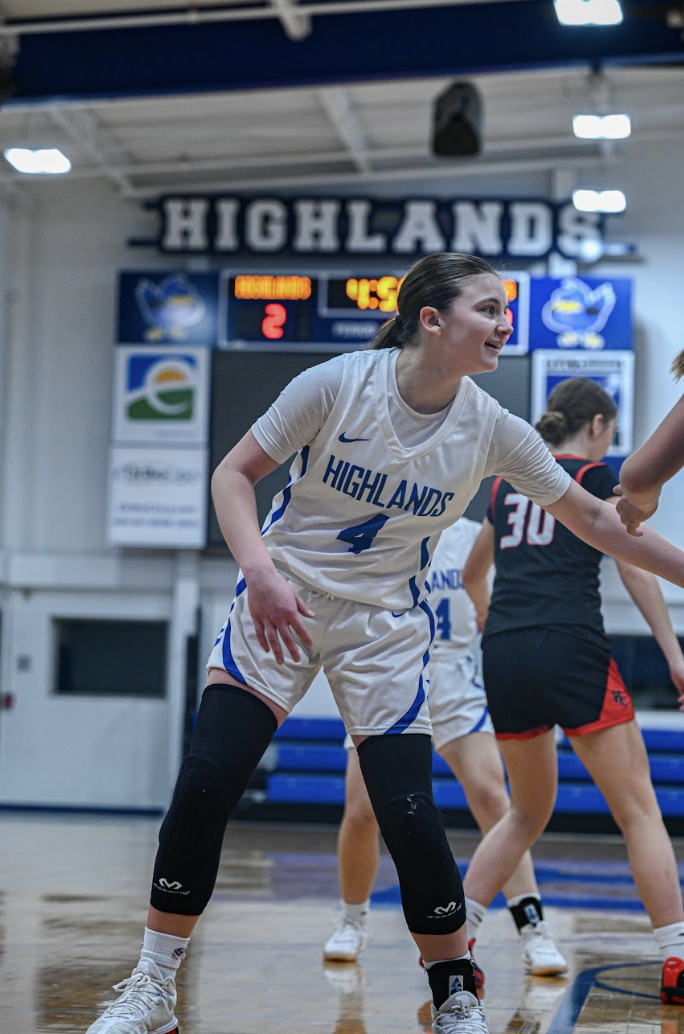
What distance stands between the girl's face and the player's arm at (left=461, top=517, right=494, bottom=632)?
140 centimetres

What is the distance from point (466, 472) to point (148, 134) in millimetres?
10167

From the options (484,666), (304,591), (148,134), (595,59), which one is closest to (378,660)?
(304,591)

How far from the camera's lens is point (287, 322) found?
1172 centimetres

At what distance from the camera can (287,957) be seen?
425 cm

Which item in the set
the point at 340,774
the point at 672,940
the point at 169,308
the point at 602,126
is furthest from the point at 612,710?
the point at 169,308

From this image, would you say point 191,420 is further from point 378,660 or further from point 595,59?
point 378,660

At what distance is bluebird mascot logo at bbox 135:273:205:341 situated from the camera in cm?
1205

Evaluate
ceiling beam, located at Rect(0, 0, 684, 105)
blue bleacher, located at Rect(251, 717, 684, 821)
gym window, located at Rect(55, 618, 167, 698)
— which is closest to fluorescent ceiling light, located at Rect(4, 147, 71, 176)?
ceiling beam, located at Rect(0, 0, 684, 105)

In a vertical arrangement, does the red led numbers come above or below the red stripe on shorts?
above

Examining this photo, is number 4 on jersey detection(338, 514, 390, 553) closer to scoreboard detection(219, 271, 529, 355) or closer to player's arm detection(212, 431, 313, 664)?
player's arm detection(212, 431, 313, 664)

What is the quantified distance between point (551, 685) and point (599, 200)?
319 inches

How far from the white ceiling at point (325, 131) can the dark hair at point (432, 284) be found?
820 cm

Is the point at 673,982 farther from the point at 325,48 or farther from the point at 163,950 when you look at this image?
the point at 325,48

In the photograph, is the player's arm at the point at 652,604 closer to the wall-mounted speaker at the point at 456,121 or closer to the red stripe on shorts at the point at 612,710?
the red stripe on shorts at the point at 612,710
